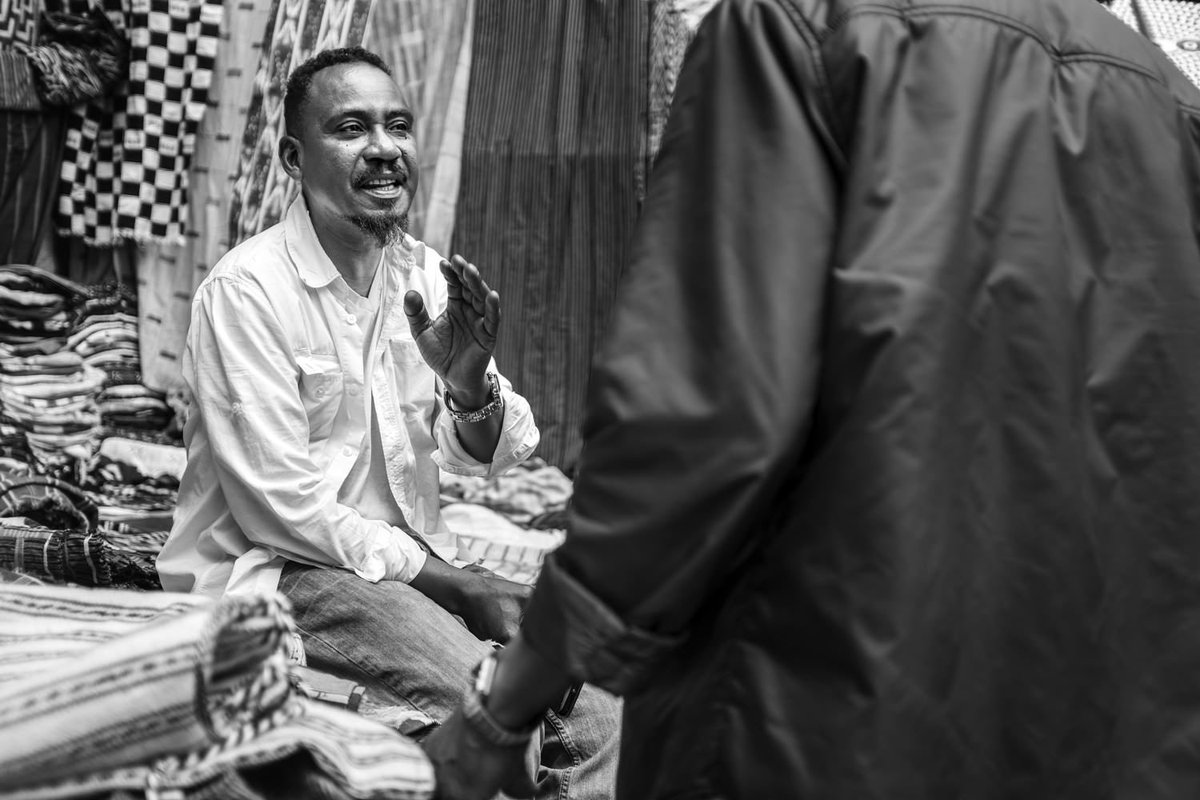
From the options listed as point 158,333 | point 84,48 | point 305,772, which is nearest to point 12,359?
point 158,333

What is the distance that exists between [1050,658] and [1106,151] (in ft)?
1.56

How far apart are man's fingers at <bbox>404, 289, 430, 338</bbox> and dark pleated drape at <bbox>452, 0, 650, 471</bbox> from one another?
1999 millimetres

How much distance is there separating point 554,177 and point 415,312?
6.96 ft

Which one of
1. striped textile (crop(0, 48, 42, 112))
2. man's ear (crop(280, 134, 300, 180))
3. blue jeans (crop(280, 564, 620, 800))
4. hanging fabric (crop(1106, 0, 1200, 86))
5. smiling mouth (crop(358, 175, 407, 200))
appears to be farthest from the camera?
striped textile (crop(0, 48, 42, 112))

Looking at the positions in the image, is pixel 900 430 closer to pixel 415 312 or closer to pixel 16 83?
pixel 415 312

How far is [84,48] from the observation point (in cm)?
436

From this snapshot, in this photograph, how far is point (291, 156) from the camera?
2.91 meters

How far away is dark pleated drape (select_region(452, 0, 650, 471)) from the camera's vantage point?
4.36 meters

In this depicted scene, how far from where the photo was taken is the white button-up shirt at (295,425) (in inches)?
93.7

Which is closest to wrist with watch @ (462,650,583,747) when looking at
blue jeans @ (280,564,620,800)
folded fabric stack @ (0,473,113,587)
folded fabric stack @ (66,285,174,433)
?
blue jeans @ (280,564,620,800)

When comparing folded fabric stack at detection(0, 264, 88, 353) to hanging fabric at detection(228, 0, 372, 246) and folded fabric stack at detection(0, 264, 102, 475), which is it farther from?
hanging fabric at detection(228, 0, 372, 246)

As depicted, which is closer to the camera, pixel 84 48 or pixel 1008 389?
→ pixel 1008 389

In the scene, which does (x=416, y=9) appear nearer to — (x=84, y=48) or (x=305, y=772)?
(x=84, y=48)

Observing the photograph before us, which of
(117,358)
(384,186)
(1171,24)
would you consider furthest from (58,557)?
(1171,24)
